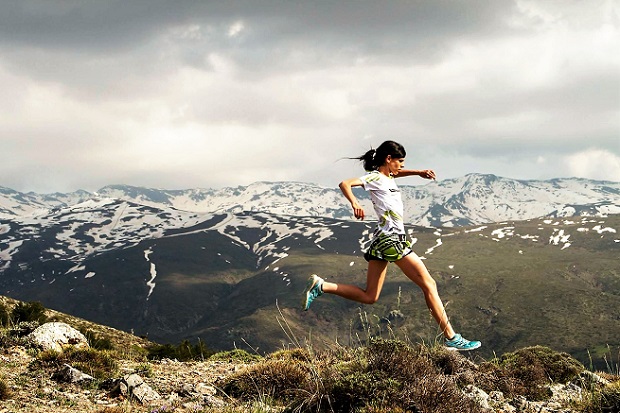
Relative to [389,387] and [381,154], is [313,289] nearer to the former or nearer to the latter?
[381,154]

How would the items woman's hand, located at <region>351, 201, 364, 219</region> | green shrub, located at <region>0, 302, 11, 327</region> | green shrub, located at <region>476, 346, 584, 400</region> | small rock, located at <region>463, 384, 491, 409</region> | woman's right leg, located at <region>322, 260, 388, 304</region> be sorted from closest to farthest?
woman's hand, located at <region>351, 201, 364, 219</region>, small rock, located at <region>463, 384, 491, 409</region>, woman's right leg, located at <region>322, 260, 388, 304</region>, green shrub, located at <region>476, 346, 584, 400</region>, green shrub, located at <region>0, 302, 11, 327</region>

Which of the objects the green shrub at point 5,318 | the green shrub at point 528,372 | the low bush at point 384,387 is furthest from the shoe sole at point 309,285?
the green shrub at point 5,318

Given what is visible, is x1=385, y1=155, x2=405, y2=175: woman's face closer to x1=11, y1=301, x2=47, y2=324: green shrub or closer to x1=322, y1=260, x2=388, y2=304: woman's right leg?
x1=322, y1=260, x2=388, y2=304: woman's right leg

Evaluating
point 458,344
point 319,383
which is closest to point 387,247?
point 458,344

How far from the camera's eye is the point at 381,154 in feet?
26.8

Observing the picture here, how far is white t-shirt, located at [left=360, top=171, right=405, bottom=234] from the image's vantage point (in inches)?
295

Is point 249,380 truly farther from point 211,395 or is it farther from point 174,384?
point 174,384

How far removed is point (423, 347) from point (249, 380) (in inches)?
114

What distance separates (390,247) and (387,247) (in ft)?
0.15

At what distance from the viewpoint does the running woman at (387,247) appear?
727 centimetres

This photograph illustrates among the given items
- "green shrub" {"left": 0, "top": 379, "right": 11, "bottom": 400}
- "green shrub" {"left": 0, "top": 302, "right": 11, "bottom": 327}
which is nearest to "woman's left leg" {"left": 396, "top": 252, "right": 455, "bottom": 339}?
"green shrub" {"left": 0, "top": 379, "right": 11, "bottom": 400}

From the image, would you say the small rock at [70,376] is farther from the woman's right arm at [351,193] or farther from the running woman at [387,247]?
the woman's right arm at [351,193]

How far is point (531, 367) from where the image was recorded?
8867 millimetres

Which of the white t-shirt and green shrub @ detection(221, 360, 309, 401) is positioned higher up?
the white t-shirt
